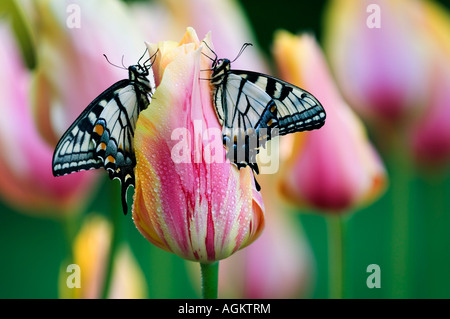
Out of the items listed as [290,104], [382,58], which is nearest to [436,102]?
[382,58]

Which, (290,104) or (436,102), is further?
(436,102)

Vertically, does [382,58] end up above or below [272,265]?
above

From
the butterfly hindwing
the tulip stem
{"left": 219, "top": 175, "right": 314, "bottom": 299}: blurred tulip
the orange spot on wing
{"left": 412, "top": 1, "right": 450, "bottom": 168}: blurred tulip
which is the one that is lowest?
the tulip stem

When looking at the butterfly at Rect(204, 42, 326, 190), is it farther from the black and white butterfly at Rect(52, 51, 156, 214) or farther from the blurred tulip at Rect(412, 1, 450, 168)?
the blurred tulip at Rect(412, 1, 450, 168)

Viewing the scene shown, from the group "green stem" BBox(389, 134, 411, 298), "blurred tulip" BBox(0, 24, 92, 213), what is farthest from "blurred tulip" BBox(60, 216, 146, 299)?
"green stem" BBox(389, 134, 411, 298)

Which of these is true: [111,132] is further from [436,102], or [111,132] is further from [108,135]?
[436,102]
